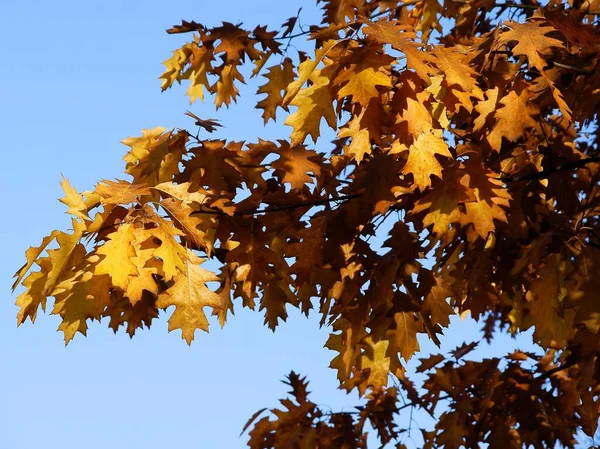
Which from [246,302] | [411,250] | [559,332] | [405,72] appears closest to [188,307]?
[246,302]

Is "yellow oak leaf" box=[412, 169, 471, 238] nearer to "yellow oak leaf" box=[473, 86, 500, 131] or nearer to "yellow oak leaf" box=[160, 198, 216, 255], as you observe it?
"yellow oak leaf" box=[473, 86, 500, 131]

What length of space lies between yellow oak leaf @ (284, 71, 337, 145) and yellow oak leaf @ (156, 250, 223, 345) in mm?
772

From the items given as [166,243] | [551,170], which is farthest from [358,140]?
[551,170]

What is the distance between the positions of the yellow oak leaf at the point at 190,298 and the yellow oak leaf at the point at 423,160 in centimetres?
93

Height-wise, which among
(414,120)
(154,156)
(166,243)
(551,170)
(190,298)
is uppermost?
(154,156)

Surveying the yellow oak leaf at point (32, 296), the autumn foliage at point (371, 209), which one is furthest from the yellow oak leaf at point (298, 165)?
the yellow oak leaf at point (32, 296)

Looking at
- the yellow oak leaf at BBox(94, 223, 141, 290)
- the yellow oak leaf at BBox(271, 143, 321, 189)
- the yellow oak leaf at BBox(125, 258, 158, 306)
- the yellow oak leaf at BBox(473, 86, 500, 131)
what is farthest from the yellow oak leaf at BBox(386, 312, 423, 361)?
the yellow oak leaf at BBox(94, 223, 141, 290)

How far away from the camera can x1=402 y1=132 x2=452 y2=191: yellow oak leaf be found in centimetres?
348

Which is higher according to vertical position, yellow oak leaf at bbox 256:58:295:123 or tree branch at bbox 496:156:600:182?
yellow oak leaf at bbox 256:58:295:123

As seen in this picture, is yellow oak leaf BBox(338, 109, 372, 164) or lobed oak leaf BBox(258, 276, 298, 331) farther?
lobed oak leaf BBox(258, 276, 298, 331)

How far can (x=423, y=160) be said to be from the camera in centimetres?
349

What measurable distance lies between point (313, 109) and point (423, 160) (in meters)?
0.55

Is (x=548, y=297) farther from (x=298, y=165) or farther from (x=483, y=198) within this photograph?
(x=298, y=165)

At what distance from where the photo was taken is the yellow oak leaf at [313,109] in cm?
369
